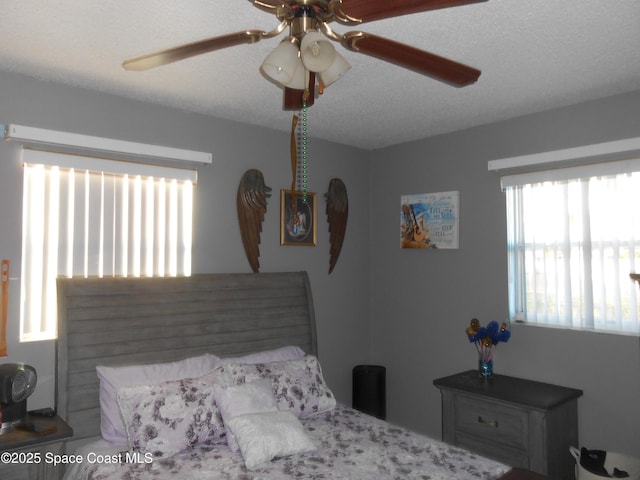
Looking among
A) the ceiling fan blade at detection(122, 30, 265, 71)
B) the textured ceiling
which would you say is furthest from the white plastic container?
the ceiling fan blade at detection(122, 30, 265, 71)

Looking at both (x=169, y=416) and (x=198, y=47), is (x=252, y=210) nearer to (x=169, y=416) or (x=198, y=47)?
(x=169, y=416)

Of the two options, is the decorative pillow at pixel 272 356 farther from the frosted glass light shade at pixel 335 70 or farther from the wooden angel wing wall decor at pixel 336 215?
the frosted glass light shade at pixel 335 70

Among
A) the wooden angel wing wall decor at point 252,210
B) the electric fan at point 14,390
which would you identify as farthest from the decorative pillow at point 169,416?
the wooden angel wing wall decor at point 252,210

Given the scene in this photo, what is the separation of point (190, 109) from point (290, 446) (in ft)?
7.35

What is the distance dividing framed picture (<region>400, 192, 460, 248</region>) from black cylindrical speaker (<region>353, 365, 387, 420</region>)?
113 centimetres

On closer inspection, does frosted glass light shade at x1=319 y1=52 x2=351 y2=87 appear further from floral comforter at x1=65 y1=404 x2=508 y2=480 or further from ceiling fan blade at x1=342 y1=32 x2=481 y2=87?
floral comforter at x1=65 y1=404 x2=508 y2=480

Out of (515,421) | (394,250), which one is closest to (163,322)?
(394,250)

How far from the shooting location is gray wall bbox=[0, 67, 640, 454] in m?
2.83

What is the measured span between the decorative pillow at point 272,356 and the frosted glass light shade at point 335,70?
198 cm

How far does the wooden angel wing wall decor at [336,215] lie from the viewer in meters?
4.08

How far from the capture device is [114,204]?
2.97 m

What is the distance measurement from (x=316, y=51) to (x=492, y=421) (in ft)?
8.34

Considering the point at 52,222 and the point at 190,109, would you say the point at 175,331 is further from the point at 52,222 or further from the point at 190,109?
the point at 190,109

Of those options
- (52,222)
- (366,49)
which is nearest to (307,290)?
(52,222)
